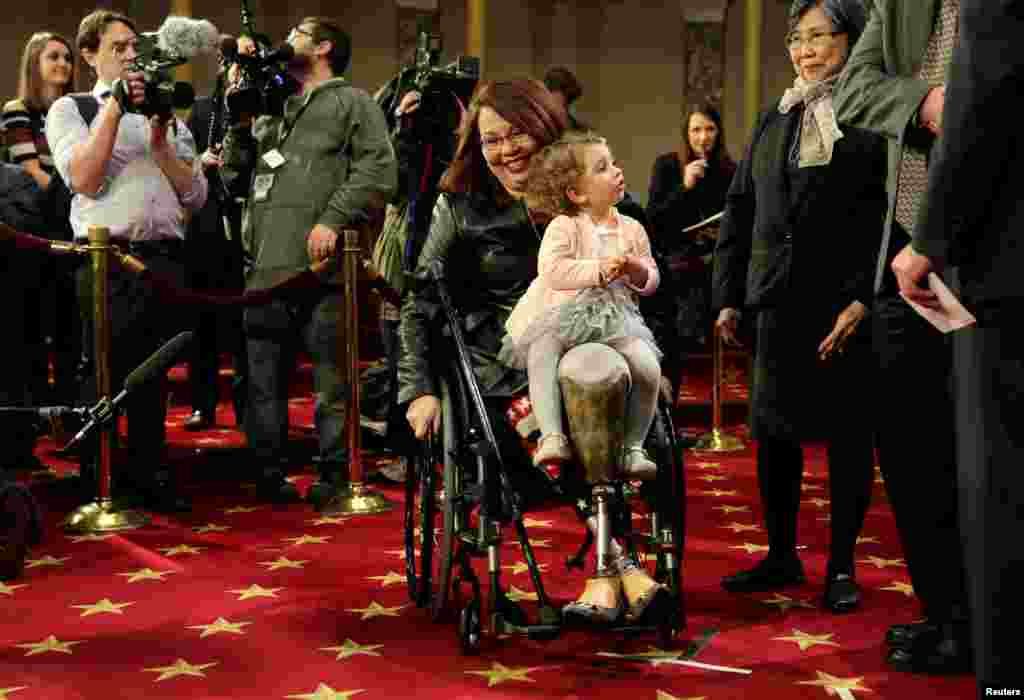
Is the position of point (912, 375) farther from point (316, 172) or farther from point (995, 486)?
point (316, 172)

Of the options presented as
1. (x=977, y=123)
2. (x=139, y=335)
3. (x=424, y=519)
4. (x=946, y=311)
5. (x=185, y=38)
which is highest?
(x=185, y=38)

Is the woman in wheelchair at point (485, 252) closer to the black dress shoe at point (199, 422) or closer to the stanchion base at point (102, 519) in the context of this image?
the stanchion base at point (102, 519)

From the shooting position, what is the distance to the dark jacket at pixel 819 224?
11.0 ft

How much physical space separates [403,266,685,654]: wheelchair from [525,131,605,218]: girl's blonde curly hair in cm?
34

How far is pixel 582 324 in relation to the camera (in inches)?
113

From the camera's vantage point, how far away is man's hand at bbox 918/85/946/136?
242 centimetres

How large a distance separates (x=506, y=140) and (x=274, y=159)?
1992mm

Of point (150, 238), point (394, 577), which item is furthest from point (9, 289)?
point (394, 577)

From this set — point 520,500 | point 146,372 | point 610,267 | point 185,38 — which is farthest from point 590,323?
point 185,38

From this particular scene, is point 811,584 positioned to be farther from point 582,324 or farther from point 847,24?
point 847,24

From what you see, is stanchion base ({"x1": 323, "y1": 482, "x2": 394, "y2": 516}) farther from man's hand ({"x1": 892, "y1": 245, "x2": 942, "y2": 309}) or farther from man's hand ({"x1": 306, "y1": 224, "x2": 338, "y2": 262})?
man's hand ({"x1": 892, "y1": 245, "x2": 942, "y2": 309})

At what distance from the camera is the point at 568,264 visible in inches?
114

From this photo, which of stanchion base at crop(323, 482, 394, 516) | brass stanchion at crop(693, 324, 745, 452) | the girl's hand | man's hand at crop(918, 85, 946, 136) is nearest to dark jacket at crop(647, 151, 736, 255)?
brass stanchion at crop(693, 324, 745, 452)

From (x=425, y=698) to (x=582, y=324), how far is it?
0.92 meters
